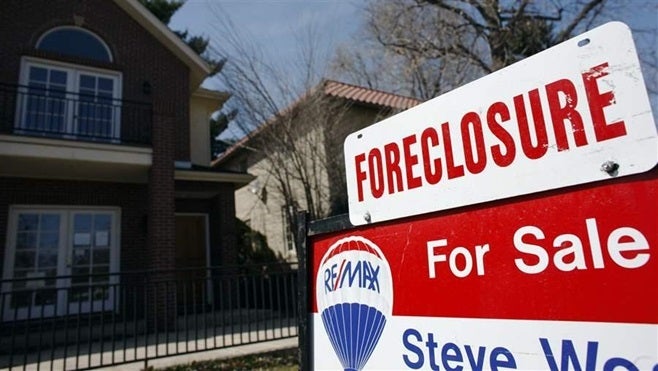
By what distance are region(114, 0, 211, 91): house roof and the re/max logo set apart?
1083 centimetres

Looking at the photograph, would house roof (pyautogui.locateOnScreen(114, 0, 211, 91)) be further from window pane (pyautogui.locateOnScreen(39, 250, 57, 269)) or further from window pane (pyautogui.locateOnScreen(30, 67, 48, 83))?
window pane (pyautogui.locateOnScreen(39, 250, 57, 269))

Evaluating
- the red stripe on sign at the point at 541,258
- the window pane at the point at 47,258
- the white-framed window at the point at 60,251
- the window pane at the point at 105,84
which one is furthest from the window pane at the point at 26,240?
the red stripe on sign at the point at 541,258

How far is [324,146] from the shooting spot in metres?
11.5

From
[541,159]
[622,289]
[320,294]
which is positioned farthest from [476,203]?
[320,294]

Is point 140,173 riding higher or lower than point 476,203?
higher

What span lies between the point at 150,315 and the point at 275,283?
280 cm

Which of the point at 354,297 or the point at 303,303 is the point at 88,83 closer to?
the point at 303,303

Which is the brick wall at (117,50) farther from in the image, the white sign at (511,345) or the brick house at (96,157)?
the white sign at (511,345)

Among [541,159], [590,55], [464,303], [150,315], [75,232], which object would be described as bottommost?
[150,315]

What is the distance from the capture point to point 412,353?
4.60 ft

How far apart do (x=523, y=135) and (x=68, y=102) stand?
34.7ft

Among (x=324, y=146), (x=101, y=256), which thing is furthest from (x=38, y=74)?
(x=324, y=146)

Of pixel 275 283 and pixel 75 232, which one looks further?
pixel 75 232

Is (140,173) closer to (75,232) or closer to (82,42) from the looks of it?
(75,232)
